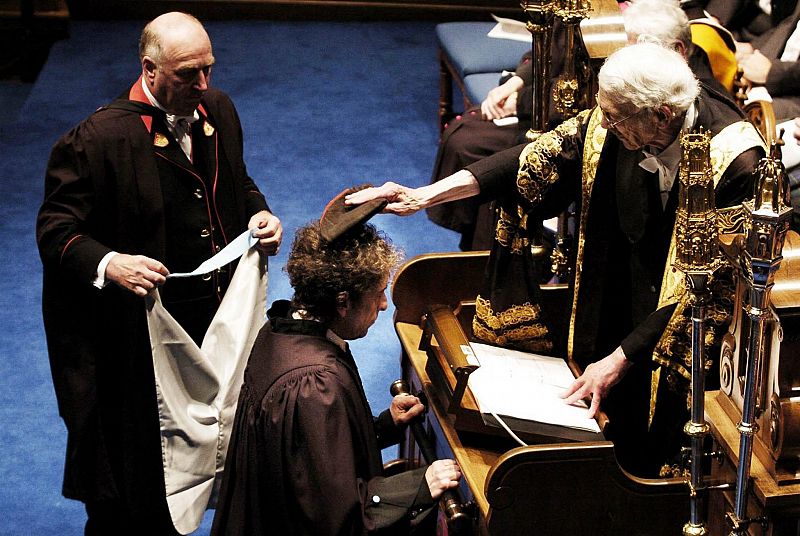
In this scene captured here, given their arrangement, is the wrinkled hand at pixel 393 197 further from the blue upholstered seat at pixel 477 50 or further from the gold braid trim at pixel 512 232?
the blue upholstered seat at pixel 477 50

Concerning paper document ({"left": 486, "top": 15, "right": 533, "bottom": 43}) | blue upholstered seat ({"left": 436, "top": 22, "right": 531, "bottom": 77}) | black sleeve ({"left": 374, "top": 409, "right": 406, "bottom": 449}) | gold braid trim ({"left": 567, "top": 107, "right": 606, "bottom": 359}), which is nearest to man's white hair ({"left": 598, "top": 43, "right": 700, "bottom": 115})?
gold braid trim ({"left": 567, "top": 107, "right": 606, "bottom": 359})

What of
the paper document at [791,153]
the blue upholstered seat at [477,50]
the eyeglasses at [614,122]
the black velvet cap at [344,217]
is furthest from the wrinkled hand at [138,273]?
the blue upholstered seat at [477,50]

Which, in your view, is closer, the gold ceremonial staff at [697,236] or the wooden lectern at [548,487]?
the gold ceremonial staff at [697,236]

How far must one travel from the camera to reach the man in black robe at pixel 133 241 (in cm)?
331

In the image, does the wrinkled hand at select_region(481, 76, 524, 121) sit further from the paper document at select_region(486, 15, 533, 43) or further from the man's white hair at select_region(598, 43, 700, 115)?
the man's white hair at select_region(598, 43, 700, 115)

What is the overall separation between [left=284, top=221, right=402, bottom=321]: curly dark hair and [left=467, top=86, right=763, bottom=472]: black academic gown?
1.55 feet

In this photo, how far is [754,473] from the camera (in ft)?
7.02

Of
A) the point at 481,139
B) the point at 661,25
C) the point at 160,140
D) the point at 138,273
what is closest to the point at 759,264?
the point at 138,273

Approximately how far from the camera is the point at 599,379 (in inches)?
107

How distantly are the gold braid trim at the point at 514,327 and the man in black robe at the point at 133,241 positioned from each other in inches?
30.6

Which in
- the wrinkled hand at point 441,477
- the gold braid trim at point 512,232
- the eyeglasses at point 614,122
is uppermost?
the eyeglasses at point 614,122

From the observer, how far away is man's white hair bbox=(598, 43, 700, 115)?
8.42ft

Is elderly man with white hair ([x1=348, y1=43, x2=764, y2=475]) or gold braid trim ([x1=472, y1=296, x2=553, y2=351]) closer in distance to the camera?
elderly man with white hair ([x1=348, y1=43, x2=764, y2=475])

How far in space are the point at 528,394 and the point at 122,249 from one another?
134 cm
